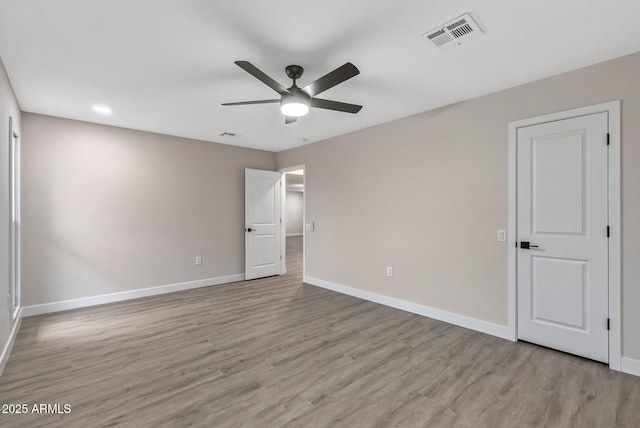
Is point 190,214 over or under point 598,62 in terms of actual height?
under

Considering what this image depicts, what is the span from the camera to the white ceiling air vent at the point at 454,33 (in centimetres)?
198

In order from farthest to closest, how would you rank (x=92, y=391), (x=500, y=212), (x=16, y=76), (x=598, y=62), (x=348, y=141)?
1. (x=348, y=141)
2. (x=500, y=212)
3. (x=16, y=76)
4. (x=598, y=62)
5. (x=92, y=391)

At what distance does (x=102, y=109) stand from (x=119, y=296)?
8.65ft

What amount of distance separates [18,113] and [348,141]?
421 centimetres

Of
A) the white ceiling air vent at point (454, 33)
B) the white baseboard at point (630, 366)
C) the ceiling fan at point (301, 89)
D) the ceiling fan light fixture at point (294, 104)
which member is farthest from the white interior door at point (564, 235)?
the ceiling fan light fixture at point (294, 104)

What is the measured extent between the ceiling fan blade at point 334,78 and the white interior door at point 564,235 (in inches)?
79.3

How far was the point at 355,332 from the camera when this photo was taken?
325 centimetres

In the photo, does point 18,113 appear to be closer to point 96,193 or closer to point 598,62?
point 96,193

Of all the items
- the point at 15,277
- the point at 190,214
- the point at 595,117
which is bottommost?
the point at 15,277

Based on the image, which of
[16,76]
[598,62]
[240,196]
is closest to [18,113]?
[16,76]

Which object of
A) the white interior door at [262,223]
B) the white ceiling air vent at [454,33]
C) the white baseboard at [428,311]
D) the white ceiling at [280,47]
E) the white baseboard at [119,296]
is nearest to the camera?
the white ceiling at [280,47]

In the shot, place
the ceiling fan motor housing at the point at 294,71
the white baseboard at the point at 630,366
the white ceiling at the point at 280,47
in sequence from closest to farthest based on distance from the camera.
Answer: the white ceiling at the point at 280,47, the white baseboard at the point at 630,366, the ceiling fan motor housing at the point at 294,71

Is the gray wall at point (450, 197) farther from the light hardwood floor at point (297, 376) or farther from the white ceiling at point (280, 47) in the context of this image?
the light hardwood floor at point (297, 376)

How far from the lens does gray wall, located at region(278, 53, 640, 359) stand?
8.01ft
